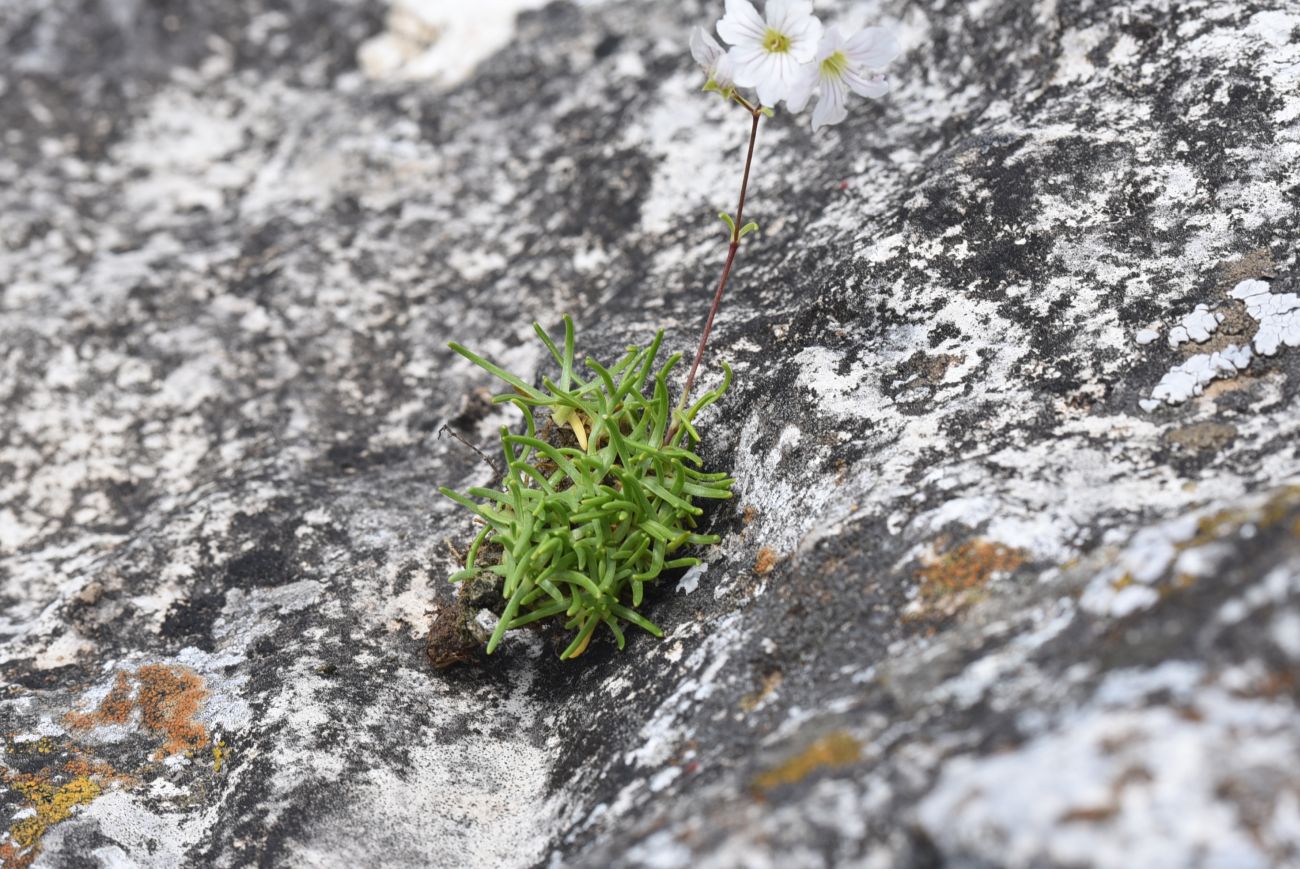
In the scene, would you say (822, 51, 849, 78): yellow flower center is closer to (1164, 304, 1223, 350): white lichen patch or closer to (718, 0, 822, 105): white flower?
(718, 0, 822, 105): white flower

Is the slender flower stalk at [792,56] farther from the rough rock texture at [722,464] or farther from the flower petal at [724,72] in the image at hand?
the rough rock texture at [722,464]

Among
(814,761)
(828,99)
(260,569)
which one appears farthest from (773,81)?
(260,569)

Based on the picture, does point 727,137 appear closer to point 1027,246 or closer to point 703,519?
point 1027,246

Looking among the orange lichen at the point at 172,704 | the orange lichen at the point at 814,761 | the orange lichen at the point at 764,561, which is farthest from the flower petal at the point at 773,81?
the orange lichen at the point at 172,704

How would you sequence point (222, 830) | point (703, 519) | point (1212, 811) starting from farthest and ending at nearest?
point (703, 519) → point (222, 830) → point (1212, 811)

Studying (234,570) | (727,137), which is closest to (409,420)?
(234,570)

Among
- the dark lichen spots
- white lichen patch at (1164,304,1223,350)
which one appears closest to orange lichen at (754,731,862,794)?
white lichen patch at (1164,304,1223,350)
